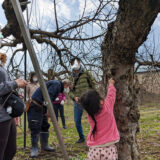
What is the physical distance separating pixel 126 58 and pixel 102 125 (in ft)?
2.46

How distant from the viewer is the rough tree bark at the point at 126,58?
2102mm

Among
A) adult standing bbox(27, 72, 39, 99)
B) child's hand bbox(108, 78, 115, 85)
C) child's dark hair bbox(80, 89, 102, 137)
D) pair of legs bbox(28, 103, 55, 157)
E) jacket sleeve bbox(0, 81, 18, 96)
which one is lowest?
pair of legs bbox(28, 103, 55, 157)

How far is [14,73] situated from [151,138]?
11.1 feet

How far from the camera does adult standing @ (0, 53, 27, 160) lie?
6.32 feet

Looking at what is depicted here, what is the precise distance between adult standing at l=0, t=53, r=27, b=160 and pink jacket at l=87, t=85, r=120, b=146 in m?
0.84

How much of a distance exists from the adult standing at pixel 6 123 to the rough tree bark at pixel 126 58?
998 millimetres

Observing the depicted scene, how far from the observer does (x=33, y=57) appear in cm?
180

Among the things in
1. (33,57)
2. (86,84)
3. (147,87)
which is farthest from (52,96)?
(33,57)

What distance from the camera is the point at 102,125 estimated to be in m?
2.26

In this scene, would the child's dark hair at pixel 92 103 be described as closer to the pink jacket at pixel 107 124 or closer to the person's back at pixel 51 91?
the pink jacket at pixel 107 124

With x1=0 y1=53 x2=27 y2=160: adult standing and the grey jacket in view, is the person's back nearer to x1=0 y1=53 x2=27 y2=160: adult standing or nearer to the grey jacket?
x1=0 y1=53 x2=27 y2=160: adult standing

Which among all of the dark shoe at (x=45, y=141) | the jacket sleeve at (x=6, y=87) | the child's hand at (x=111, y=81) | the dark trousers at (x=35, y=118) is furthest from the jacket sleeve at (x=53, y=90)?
the jacket sleeve at (x=6, y=87)

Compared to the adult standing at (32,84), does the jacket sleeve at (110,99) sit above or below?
below

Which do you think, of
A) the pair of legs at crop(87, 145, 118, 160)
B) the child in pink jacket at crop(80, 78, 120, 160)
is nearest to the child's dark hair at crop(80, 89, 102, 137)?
the child in pink jacket at crop(80, 78, 120, 160)
